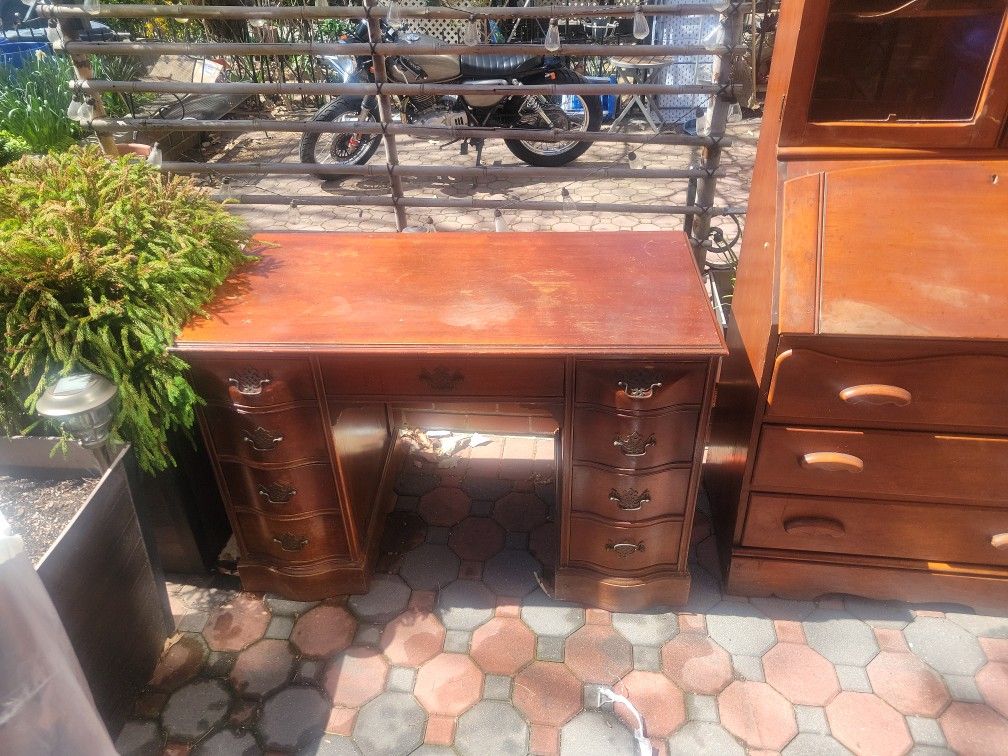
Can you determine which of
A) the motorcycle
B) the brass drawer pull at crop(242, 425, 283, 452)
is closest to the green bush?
the brass drawer pull at crop(242, 425, 283, 452)

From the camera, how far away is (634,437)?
221 cm

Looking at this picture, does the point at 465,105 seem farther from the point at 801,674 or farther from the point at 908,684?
the point at 908,684

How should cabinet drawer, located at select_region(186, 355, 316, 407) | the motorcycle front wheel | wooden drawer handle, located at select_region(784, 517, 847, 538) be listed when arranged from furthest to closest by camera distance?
the motorcycle front wheel
wooden drawer handle, located at select_region(784, 517, 847, 538)
cabinet drawer, located at select_region(186, 355, 316, 407)

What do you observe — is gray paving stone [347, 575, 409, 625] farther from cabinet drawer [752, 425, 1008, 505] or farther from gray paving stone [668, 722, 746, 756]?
cabinet drawer [752, 425, 1008, 505]

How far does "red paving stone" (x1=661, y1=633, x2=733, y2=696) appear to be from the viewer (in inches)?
94.3

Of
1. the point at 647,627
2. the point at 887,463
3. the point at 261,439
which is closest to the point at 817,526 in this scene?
the point at 887,463

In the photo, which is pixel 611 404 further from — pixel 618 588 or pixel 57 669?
pixel 57 669

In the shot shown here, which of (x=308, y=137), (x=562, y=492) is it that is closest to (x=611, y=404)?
(x=562, y=492)

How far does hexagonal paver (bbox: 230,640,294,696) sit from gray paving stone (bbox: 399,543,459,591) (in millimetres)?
551

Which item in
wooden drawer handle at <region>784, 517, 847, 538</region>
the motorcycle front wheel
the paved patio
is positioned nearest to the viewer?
the paved patio

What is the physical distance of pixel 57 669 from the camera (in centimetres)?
167

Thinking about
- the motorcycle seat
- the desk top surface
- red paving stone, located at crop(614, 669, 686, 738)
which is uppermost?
the motorcycle seat

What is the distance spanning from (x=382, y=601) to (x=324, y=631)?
9.8 inches

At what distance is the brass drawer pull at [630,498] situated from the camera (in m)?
2.37
